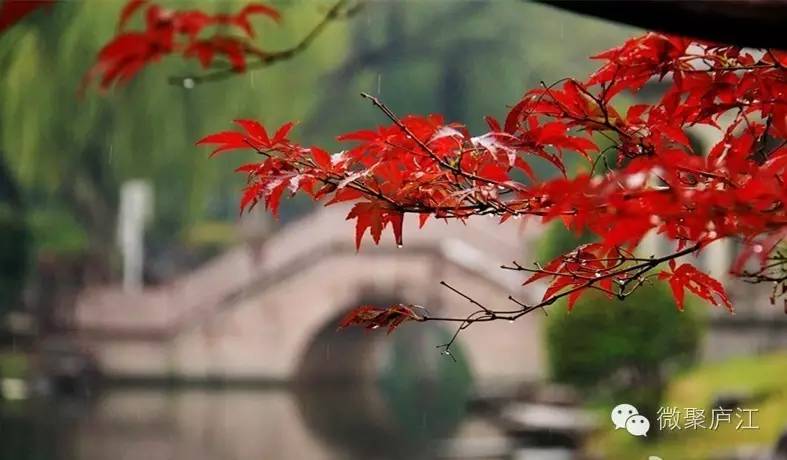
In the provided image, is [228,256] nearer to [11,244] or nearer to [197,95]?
[197,95]

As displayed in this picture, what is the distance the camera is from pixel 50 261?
15.4 feet

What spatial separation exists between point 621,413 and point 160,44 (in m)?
3.71

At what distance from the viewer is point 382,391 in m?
5.33

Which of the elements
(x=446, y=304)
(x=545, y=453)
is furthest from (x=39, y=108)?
A: (x=545, y=453)

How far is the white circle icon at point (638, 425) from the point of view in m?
3.90

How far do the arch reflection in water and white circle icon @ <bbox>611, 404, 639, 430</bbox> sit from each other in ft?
2.50

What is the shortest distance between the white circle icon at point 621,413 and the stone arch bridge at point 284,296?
597 mm

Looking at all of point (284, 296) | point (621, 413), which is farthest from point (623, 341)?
point (284, 296)

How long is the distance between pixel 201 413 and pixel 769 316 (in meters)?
2.58

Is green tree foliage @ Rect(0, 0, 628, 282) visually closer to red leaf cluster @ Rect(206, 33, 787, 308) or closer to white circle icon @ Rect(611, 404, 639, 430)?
white circle icon @ Rect(611, 404, 639, 430)

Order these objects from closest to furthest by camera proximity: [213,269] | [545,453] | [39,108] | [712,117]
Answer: [712,117] → [545,453] → [39,108] → [213,269]

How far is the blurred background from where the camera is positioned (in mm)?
4465

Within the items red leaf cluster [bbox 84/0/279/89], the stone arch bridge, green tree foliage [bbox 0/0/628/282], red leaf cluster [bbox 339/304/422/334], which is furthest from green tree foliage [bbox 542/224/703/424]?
red leaf cluster [bbox 84/0/279/89]

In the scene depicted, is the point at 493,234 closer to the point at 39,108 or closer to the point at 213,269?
the point at 213,269
